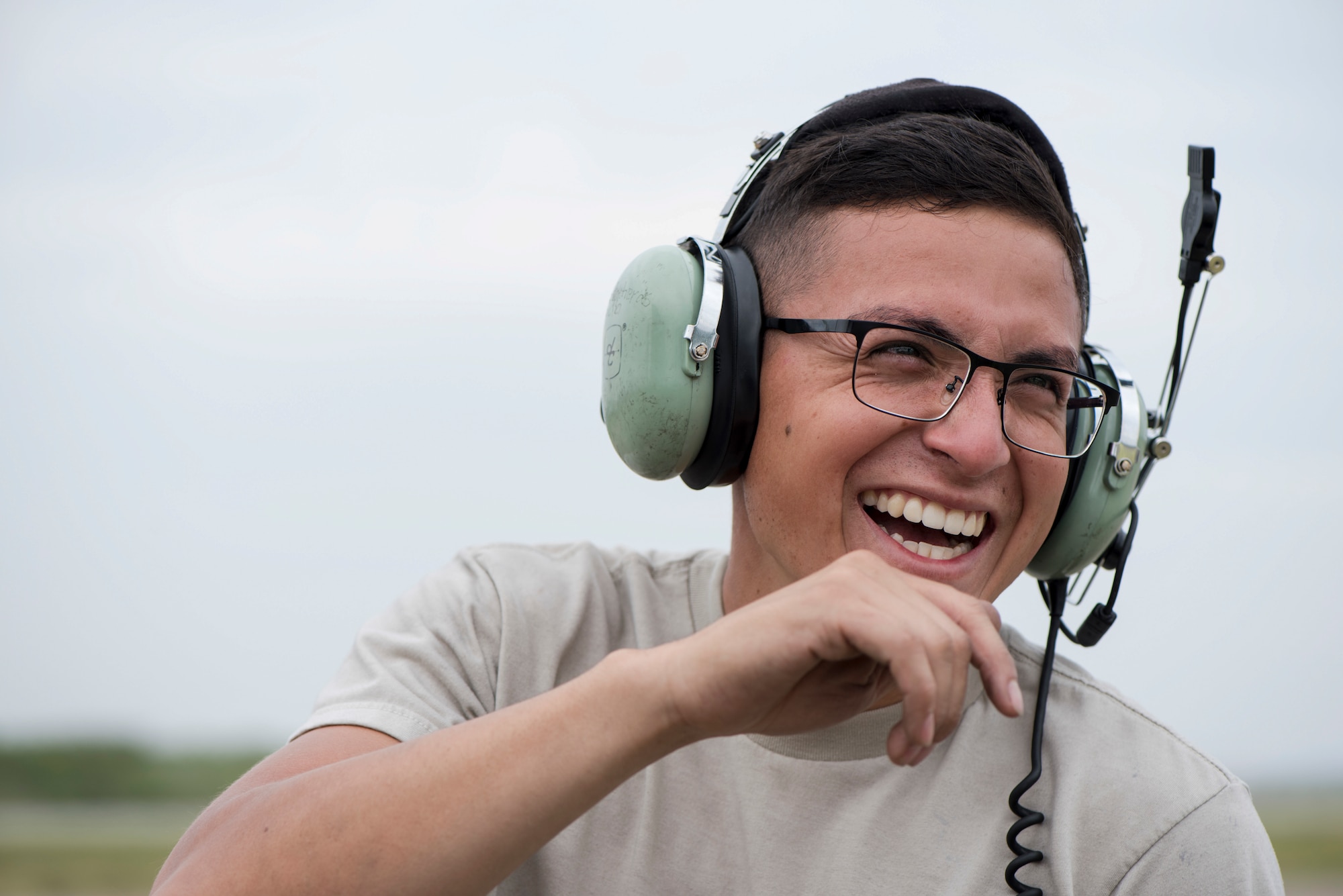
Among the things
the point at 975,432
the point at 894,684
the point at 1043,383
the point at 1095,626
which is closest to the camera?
the point at 894,684

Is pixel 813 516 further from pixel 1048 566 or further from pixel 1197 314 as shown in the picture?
pixel 1197 314

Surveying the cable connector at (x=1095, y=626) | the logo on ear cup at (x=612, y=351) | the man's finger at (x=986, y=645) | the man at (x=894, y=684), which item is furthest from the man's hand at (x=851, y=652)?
the cable connector at (x=1095, y=626)

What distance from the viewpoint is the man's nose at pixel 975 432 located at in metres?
1.45

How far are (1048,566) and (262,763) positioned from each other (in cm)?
129

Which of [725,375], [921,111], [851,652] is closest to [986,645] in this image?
[851,652]

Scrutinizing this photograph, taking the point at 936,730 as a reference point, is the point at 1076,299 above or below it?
above

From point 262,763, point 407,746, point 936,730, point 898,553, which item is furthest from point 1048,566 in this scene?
point 262,763

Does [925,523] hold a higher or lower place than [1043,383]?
lower

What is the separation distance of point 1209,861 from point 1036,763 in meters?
0.27

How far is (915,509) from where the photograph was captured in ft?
4.91

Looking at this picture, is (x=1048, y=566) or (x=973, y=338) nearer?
(x=973, y=338)

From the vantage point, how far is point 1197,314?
168cm

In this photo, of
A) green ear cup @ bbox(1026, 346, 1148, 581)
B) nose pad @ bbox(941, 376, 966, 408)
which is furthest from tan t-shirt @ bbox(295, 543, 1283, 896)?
nose pad @ bbox(941, 376, 966, 408)

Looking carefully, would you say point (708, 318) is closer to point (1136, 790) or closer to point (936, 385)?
point (936, 385)
